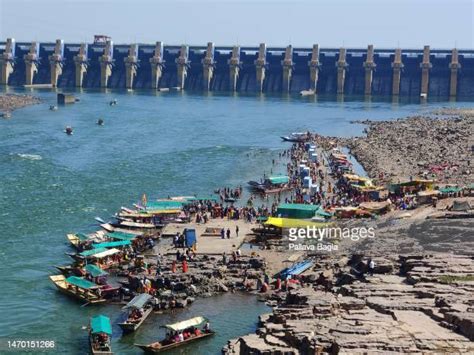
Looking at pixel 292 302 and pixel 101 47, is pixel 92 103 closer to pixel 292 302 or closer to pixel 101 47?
pixel 101 47

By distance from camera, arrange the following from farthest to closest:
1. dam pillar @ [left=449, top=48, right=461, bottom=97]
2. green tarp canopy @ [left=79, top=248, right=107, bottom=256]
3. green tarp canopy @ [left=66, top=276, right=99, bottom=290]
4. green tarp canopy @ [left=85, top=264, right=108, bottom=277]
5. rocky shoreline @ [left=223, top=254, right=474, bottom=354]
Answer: dam pillar @ [left=449, top=48, right=461, bottom=97] < green tarp canopy @ [left=79, top=248, right=107, bottom=256] < green tarp canopy @ [left=85, top=264, right=108, bottom=277] < green tarp canopy @ [left=66, top=276, right=99, bottom=290] < rocky shoreline @ [left=223, top=254, right=474, bottom=354]

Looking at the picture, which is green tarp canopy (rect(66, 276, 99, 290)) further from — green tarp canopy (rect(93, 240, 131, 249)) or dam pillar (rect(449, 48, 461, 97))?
dam pillar (rect(449, 48, 461, 97))

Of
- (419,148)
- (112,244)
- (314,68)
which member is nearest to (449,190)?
(112,244)

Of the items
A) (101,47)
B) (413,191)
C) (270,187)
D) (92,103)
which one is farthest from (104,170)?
(101,47)

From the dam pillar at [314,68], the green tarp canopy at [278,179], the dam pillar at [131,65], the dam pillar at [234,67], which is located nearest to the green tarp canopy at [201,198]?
the green tarp canopy at [278,179]

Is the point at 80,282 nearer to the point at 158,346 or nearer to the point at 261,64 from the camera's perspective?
the point at 158,346

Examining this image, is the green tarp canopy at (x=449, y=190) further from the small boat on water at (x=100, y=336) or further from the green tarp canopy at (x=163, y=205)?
the small boat on water at (x=100, y=336)

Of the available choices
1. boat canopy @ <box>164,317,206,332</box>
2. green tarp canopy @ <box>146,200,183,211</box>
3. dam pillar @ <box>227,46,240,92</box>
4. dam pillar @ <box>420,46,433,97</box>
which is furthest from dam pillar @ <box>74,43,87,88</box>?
boat canopy @ <box>164,317,206,332</box>
